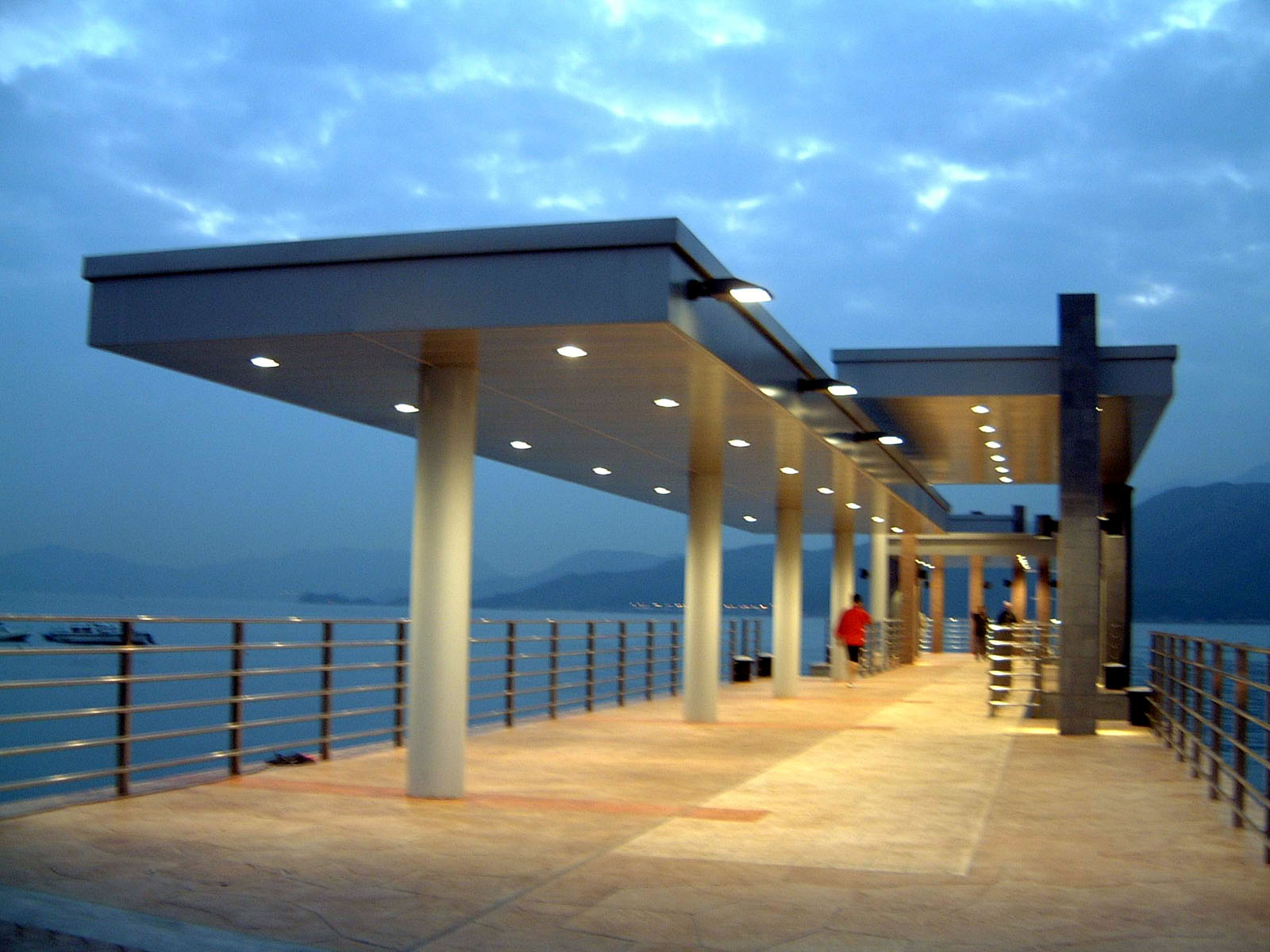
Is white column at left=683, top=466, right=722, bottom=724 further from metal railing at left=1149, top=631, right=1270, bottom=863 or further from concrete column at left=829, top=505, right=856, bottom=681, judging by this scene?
concrete column at left=829, top=505, right=856, bottom=681

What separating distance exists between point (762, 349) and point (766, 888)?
5432mm

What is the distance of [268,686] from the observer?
89.7 metres

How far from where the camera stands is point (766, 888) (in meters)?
6.83

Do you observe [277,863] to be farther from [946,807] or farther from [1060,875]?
[946,807]

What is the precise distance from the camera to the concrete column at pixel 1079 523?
15.3 meters

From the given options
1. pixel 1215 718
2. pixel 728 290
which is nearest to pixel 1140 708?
pixel 1215 718

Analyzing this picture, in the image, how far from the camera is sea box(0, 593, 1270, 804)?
10.8 m

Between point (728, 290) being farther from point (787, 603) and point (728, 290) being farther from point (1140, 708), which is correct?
point (787, 603)

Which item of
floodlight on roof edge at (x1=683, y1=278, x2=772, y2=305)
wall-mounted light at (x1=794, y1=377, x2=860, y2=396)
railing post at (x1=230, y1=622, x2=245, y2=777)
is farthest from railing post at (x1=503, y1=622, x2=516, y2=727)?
floodlight on roof edge at (x1=683, y1=278, x2=772, y2=305)

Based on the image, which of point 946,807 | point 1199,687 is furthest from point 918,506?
point 946,807

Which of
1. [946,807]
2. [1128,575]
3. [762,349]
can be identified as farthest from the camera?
[1128,575]

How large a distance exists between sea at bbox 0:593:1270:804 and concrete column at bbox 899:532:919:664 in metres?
2.45

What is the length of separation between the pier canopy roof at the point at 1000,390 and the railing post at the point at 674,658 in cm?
525

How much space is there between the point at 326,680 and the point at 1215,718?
7.41 metres
